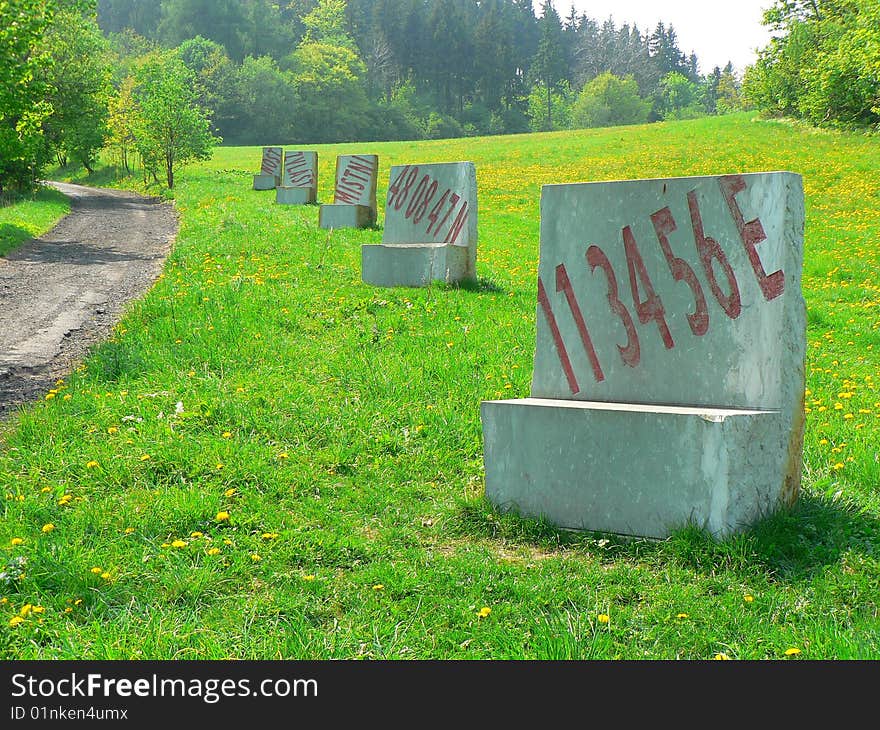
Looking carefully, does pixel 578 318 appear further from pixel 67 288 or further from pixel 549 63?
pixel 549 63

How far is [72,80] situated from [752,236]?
107ft

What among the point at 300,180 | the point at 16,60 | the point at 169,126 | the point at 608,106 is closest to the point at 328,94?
the point at 608,106

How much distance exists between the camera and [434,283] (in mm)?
10977

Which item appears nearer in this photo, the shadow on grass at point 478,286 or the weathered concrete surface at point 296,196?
the shadow on grass at point 478,286

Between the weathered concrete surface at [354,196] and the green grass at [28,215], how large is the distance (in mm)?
6393

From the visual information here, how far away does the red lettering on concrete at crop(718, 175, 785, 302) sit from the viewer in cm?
421

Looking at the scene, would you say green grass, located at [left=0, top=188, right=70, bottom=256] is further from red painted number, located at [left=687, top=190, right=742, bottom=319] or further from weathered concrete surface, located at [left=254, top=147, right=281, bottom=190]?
red painted number, located at [left=687, top=190, right=742, bottom=319]

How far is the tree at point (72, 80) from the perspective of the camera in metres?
31.2

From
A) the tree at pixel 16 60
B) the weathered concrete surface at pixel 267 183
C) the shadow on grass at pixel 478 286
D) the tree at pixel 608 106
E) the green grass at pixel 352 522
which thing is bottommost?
the green grass at pixel 352 522

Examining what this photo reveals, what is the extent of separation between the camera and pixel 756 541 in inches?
156

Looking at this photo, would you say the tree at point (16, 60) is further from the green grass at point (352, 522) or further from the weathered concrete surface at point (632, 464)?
the weathered concrete surface at point (632, 464)

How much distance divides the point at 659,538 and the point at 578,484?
0.48m

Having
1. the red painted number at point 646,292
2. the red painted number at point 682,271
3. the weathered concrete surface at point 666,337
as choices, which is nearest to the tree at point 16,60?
the weathered concrete surface at point 666,337

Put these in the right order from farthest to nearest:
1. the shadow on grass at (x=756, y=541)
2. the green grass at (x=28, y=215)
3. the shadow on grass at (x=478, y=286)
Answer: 1. the green grass at (x=28, y=215)
2. the shadow on grass at (x=478, y=286)
3. the shadow on grass at (x=756, y=541)
